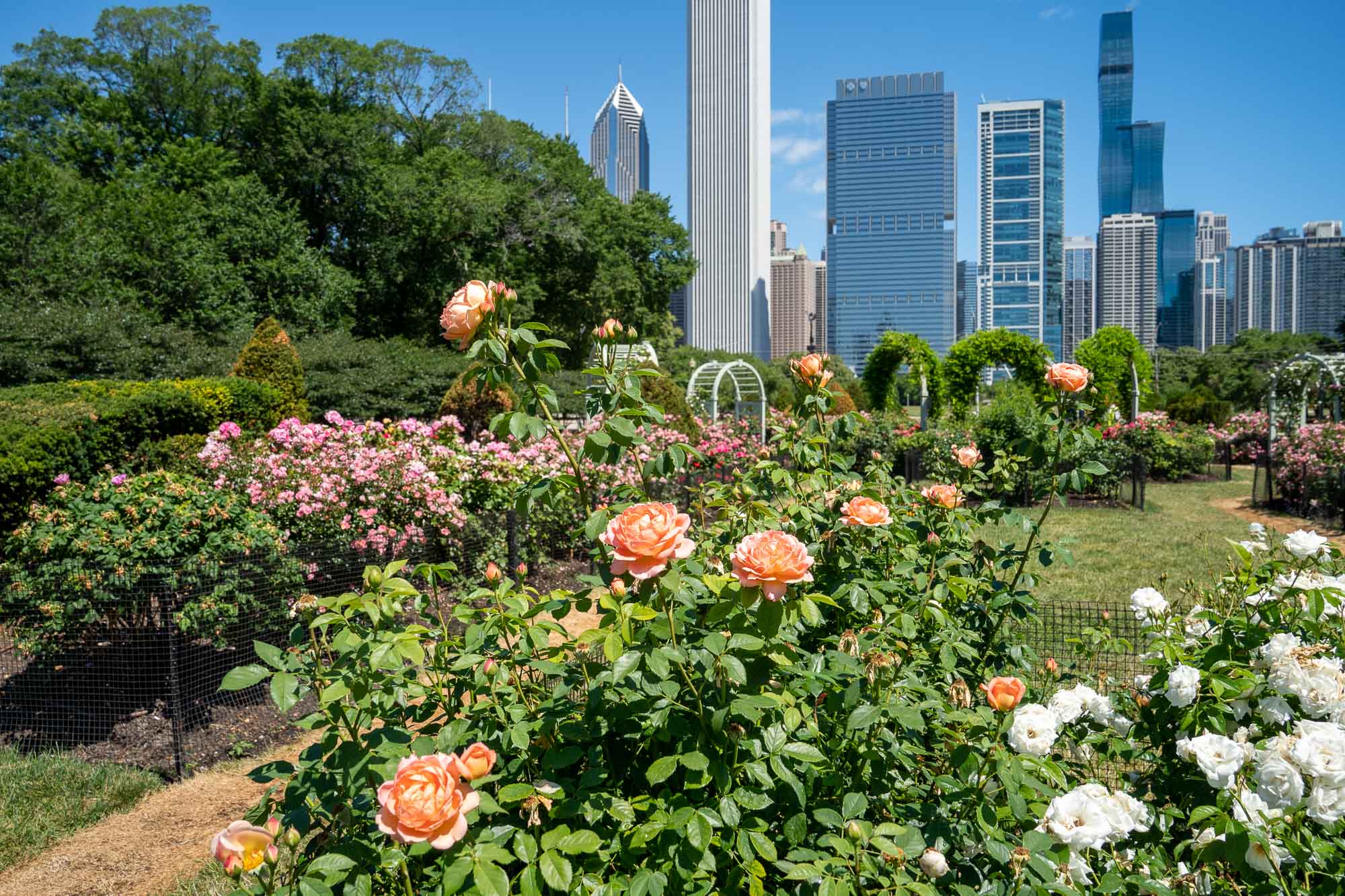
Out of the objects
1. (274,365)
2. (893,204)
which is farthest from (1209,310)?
(274,365)

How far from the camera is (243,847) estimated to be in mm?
1237

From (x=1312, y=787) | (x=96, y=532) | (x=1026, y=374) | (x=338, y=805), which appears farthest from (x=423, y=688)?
(x=1026, y=374)

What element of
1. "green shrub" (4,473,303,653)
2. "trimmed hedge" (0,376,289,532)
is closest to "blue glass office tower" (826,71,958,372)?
"trimmed hedge" (0,376,289,532)

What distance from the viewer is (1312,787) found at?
135 centimetres

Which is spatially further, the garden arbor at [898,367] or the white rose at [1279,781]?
the garden arbor at [898,367]

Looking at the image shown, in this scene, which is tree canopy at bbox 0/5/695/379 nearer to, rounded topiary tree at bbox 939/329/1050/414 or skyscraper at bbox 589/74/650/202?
rounded topiary tree at bbox 939/329/1050/414

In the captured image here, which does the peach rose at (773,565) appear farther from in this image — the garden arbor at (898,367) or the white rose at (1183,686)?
the garden arbor at (898,367)

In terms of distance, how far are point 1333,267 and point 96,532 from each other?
14158 cm

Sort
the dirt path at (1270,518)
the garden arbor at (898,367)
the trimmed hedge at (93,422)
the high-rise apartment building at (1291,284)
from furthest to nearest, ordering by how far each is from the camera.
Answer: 1. the high-rise apartment building at (1291,284)
2. the garden arbor at (898,367)
3. the dirt path at (1270,518)
4. the trimmed hedge at (93,422)

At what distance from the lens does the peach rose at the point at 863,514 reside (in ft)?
6.68

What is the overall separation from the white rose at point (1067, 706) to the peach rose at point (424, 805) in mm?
1106

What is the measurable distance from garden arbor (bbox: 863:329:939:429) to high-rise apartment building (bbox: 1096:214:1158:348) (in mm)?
162817

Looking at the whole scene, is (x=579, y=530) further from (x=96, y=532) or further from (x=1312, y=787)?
(x=96, y=532)

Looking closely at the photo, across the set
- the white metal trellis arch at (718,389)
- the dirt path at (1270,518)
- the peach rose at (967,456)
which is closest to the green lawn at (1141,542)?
the dirt path at (1270,518)
